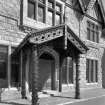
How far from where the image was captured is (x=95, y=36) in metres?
22.0

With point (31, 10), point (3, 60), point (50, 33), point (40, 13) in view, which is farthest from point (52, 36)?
point (40, 13)

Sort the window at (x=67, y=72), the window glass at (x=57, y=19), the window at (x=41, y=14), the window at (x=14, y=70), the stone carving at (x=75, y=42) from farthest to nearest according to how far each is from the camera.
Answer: the window at (x=67, y=72) → the window glass at (x=57, y=19) → the window at (x=41, y=14) → the stone carving at (x=75, y=42) → the window at (x=14, y=70)

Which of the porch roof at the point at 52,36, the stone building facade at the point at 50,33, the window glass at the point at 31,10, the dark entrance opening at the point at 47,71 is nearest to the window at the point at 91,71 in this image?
the stone building facade at the point at 50,33

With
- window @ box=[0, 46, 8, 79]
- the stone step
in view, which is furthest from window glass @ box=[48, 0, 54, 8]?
the stone step

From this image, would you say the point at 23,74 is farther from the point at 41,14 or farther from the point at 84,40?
the point at 84,40

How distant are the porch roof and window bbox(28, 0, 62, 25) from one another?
96.8 inches

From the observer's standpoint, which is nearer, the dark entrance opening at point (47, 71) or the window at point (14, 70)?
the window at point (14, 70)

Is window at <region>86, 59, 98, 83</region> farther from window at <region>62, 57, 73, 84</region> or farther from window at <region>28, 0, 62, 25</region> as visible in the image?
window at <region>28, 0, 62, 25</region>

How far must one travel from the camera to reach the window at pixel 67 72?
17.4 meters

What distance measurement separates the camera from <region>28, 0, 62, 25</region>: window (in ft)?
47.5

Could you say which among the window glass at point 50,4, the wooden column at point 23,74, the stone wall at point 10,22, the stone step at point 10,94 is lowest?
the stone step at point 10,94

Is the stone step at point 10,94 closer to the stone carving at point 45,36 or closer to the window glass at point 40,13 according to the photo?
the stone carving at point 45,36

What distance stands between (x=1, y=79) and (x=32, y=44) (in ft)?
9.02

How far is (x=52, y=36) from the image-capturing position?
39.5 ft
